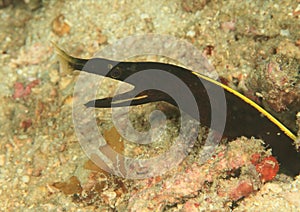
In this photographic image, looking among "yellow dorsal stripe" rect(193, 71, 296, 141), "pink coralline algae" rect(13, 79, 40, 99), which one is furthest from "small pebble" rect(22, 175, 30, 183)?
"yellow dorsal stripe" rect(193, 71, 296, 141)

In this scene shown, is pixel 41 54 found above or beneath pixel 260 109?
beneath

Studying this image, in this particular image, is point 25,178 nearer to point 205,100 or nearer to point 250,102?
point 205,100

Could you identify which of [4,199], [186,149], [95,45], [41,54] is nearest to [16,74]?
[41,54]

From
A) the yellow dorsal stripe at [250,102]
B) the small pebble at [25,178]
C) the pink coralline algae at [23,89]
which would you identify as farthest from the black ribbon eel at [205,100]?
the pink coralline algae at [23,89]

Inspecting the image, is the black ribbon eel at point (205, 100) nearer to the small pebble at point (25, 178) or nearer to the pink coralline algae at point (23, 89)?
the small pebble at point (25, 178)

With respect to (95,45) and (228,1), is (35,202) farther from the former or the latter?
(228,1)

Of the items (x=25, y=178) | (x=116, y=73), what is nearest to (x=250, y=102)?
(x=116, y=73)

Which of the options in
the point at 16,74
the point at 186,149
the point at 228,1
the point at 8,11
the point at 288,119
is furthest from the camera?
the point at 8,11

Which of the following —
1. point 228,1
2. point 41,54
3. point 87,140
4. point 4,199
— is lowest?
point 4,199
